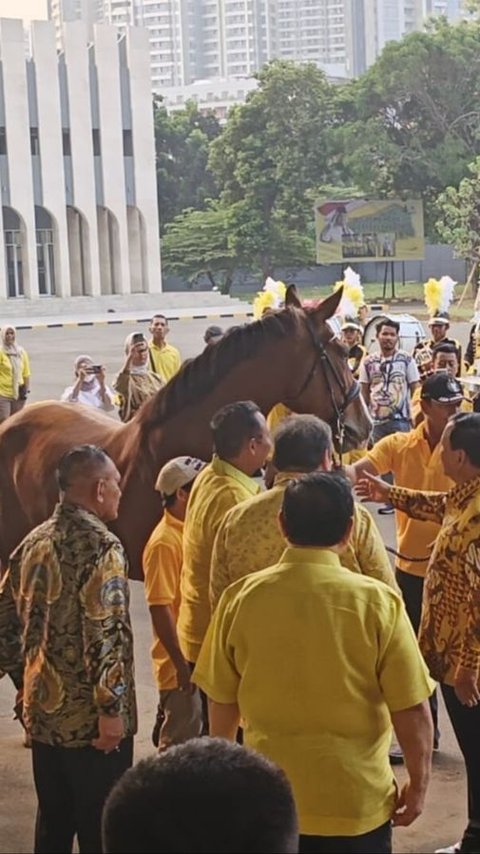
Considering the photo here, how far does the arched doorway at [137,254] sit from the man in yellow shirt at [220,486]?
51486 millimetres

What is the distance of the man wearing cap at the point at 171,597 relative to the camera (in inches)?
203

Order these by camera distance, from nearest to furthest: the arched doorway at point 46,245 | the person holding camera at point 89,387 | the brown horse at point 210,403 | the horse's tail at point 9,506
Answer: the brown horse at point 210,403
the horse's tail at point 9,506
the person holding camera at point 89,387
the arched doorway at point 46,245

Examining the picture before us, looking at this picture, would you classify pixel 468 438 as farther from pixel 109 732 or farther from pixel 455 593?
pixel 109 732

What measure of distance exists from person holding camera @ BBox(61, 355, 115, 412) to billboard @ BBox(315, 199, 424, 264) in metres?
44.5

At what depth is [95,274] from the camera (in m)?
54.4

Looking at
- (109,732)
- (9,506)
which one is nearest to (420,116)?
(9,506)

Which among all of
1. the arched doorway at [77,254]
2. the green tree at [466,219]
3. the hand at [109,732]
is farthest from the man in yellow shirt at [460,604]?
the arched doorway at [77,254]

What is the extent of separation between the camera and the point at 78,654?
401 centimetres

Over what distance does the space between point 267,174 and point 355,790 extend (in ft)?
186

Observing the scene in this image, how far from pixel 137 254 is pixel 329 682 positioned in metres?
53.7

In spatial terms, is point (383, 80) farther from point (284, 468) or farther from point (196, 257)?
point (284, 468)

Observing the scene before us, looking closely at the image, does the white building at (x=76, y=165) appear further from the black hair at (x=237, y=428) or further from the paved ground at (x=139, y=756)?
the black hair at (x=237, y=428)

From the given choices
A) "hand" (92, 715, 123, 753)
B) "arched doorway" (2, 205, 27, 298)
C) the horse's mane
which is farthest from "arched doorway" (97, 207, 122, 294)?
"hand" (92, 715, 123, 753)

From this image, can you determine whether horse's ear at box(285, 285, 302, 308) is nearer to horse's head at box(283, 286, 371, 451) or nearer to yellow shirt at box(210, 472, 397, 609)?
horse's head at box(283, 286, 371, 451)
